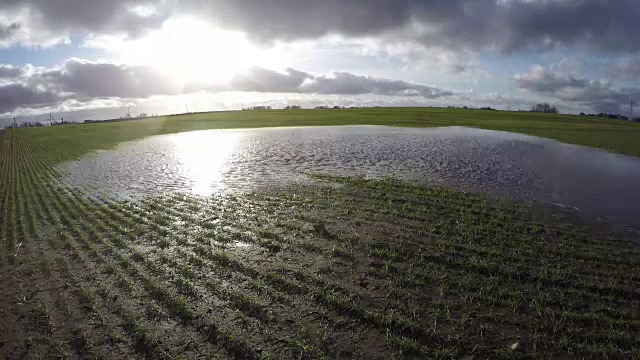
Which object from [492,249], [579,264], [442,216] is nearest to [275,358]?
[492,249]

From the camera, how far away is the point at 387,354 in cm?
682

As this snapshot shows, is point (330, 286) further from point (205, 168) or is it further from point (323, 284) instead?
point (205, 168)

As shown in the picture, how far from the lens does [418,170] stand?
26.4m

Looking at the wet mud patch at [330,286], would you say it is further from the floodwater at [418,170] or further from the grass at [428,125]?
the grass at [428,125]

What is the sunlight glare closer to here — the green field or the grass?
the green field

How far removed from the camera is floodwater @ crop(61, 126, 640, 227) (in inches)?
777

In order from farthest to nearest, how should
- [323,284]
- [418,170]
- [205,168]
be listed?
[205,168], [418,170], [323,284]

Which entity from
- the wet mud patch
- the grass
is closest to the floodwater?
the wet mud patch

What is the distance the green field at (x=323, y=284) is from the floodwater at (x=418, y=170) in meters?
4.44

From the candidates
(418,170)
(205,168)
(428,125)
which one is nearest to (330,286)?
(418,170)

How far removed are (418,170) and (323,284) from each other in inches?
738

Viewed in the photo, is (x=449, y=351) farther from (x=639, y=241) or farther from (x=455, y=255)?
(x=639, y=241)

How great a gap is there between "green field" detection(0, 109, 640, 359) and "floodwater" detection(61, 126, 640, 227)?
4436mm

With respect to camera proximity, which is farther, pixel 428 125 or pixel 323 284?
pixel 428 125
